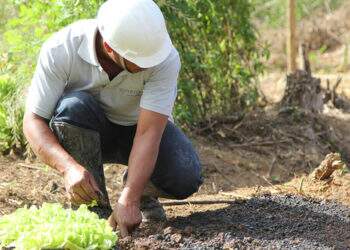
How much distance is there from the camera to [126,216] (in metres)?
3.15

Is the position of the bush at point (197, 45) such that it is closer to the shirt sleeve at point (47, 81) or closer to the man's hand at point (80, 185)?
the shirt sleeve at point (47, 81)

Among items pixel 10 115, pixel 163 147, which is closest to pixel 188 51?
pixel 10 115

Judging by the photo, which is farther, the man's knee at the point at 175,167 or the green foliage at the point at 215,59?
the green foliage at the point at 215,59

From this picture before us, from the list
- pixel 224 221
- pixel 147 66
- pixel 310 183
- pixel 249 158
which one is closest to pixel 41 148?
pixel 147 66

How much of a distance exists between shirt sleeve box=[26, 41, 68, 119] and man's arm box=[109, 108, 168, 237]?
0.44 meters

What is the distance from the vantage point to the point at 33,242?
265 centimetres

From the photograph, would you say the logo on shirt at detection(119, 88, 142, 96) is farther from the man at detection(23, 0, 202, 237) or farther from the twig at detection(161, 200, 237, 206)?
the twig at detection(161, 200, 237, 206)

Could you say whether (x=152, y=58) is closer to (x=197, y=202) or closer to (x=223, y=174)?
(x=197, y=202)

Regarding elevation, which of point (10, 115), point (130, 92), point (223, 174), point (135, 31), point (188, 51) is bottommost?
point (223, 174)

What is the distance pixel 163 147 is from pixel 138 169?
1.55 ft

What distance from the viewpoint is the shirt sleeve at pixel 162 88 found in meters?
3.32

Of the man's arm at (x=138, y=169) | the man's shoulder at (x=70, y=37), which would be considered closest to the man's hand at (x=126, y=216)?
the man's arm at (x=138, y=169)

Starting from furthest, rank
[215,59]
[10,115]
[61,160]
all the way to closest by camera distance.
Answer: [215,59] → [10,115] → [61,160]

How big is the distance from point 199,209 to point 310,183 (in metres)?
0.78
